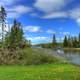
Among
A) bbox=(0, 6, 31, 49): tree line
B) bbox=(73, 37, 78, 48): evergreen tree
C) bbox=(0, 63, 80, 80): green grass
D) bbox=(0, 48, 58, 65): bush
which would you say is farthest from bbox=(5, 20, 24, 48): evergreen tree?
bbox=(73, 37, 78, 48): evergreen tree

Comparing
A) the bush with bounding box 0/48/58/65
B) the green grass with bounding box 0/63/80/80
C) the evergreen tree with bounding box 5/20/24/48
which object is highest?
the evergreen tree with bounding box 5/20/24/48

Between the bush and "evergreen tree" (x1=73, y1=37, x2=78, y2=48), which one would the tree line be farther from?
"evergreen tree" (x1=73, y1=37, x2=78, y2=48)

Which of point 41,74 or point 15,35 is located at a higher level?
point 15,35

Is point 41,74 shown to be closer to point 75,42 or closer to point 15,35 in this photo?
point 15,35

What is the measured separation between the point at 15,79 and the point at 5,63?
1571cm

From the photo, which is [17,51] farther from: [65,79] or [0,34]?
[0,34]

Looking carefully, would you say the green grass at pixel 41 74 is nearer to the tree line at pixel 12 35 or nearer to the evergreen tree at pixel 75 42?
the tree line at pixel 12 35

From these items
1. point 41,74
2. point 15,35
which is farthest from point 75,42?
point 41,74

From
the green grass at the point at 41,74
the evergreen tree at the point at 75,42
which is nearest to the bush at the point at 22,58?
the green grass at the point at 41,74

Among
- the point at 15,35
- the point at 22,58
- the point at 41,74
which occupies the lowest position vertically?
the point at 41,74

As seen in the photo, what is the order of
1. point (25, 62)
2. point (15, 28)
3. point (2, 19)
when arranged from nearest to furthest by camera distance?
point (25, 62)
point (2, 19)
point (15, 28)

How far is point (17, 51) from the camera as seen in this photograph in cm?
3575

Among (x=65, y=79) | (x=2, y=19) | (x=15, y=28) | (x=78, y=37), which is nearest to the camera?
(x=65, y=79)

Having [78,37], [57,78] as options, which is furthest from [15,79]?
[78,37]
